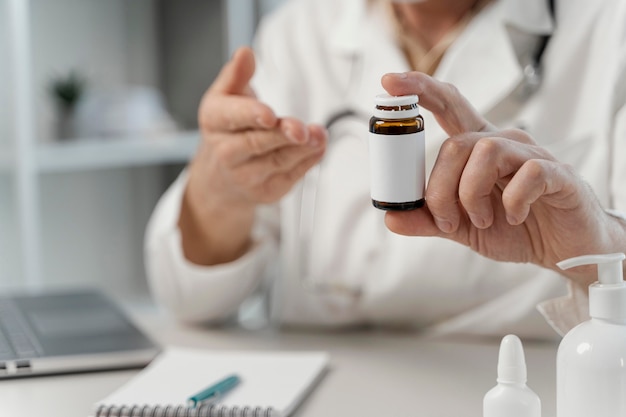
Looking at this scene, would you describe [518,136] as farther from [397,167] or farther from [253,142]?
[253,142]

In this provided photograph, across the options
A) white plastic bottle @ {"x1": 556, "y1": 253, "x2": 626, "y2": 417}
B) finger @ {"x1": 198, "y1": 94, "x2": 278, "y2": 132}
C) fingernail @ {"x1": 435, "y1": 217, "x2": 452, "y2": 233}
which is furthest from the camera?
finger @ {"x1": 198, "y1": 94, "x2": 278, "y2": 132}

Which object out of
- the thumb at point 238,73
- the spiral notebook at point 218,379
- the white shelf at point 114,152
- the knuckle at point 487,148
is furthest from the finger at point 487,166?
the white shelf at point 114,152

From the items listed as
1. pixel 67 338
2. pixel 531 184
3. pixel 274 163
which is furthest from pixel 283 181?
pixel 531 184

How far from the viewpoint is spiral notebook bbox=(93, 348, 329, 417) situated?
29.6 inches

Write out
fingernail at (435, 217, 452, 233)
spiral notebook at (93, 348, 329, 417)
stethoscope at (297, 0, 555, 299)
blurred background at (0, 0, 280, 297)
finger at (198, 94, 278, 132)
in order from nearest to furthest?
fingernail at (435, 217, 452, 233), spiral notebook at (93, 348, 329, 417), finger at (198, 94, 278, 132), stethoscope at (297, 0, 555, 299), blurred background at (0, 0, 280, 297)

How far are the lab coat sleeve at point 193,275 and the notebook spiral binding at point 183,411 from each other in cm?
36

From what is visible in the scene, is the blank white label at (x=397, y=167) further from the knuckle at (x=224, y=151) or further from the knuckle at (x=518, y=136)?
the knuckle at (x=224, y=151)

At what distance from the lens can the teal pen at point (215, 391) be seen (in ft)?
2.48

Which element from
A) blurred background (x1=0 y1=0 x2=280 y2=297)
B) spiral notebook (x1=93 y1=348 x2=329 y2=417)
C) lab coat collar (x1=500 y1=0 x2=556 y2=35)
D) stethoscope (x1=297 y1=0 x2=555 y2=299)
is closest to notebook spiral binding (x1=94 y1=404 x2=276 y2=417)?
spiral notebook (x1=93 y1=348 x2=329 y2=417)

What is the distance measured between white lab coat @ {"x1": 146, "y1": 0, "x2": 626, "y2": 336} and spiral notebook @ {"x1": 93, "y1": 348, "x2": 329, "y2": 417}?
156 millimetres

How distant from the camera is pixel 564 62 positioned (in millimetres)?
1018

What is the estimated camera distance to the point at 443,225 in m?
0.65

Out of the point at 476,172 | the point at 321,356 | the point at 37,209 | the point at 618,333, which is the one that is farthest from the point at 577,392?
the point at 37,209

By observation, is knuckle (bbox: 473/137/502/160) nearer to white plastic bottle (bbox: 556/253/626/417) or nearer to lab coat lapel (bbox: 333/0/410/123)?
white plastic bottle (bbox: 556/253/626/417)
